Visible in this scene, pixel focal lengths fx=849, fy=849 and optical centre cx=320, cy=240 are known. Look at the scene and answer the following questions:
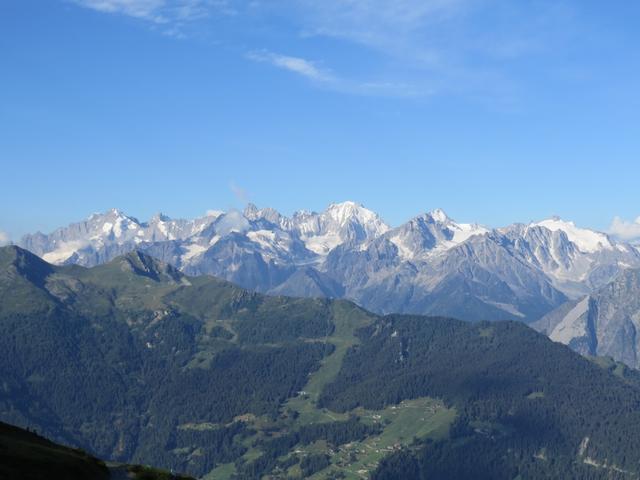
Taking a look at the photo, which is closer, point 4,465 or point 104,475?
point 4,465

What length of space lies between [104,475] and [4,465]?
12.8 m

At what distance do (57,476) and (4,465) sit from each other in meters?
5.38

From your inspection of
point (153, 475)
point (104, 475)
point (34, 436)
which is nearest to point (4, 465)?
point (104, 475)

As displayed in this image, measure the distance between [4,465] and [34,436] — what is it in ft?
93.9

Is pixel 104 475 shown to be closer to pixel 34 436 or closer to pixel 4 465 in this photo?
pixel 4 465

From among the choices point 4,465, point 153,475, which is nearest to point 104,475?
point 153,475

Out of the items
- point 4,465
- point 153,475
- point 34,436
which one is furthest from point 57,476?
point 34,436

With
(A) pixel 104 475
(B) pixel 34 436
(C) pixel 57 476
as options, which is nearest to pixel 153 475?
(A) pixel 104 475

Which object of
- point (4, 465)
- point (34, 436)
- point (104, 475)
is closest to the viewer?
point (4, 465)

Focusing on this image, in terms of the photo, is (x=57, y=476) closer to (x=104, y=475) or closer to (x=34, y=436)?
(x=104, y=475)

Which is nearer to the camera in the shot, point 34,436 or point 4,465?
point 4,465

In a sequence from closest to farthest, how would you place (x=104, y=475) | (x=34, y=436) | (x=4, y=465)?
(x=4, y=465) → (x=104, y=475) → (x=34, y=436)

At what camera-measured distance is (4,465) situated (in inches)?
3349

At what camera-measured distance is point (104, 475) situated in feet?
311
